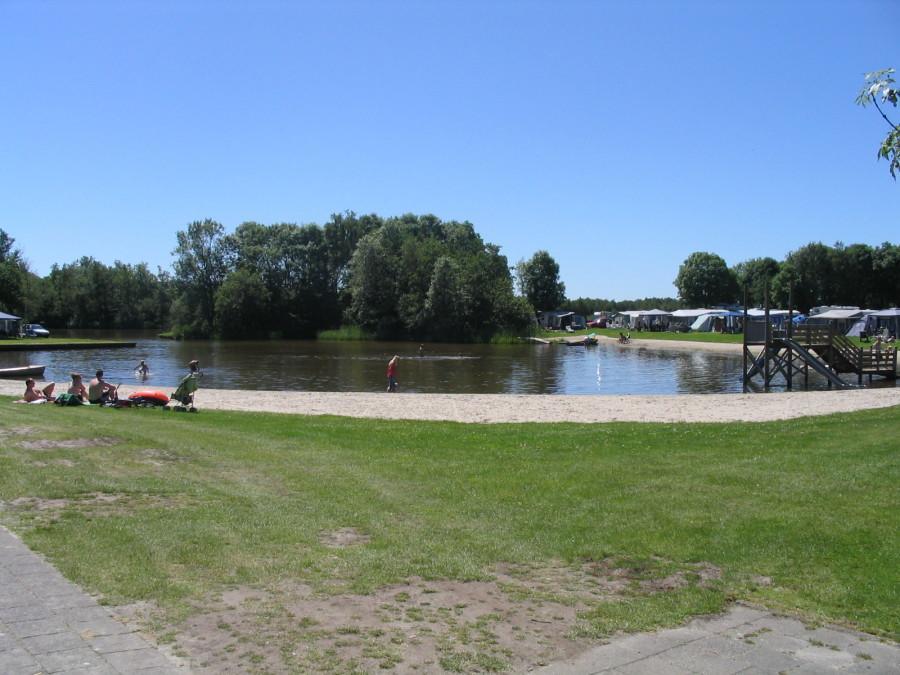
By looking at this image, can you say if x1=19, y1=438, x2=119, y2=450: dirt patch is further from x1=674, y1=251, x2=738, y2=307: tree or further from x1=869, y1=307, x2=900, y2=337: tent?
x1=674, y1=251, x2=738, y2=307: tree

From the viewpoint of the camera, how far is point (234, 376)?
44.4 meters

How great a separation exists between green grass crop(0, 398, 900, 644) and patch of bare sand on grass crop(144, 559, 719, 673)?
0.23 metres

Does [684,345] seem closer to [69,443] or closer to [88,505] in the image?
[69,443]

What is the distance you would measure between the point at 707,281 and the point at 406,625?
140634 millimetres

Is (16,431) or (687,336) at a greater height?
(16,431)

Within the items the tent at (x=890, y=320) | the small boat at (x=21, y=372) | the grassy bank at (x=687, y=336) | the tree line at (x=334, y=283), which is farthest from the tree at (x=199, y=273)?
the tent at (x=890, y=320)

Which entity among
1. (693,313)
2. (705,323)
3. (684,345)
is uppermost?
(693,313)

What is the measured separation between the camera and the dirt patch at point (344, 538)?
7270mm

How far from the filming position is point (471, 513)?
8.72 m

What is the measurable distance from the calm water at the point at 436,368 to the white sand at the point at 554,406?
8.41 metres

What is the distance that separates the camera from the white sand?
846 inches

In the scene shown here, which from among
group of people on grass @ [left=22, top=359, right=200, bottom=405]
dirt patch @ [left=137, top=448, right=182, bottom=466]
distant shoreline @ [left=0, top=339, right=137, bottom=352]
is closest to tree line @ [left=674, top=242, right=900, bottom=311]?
distant shoreline @ [left=0, top=339, right=137, bottom=352]

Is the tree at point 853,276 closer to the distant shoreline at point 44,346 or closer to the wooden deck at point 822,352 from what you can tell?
the wooden deck at point 822,352

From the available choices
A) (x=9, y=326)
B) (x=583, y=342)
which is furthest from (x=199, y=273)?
(x=583, y=342)
